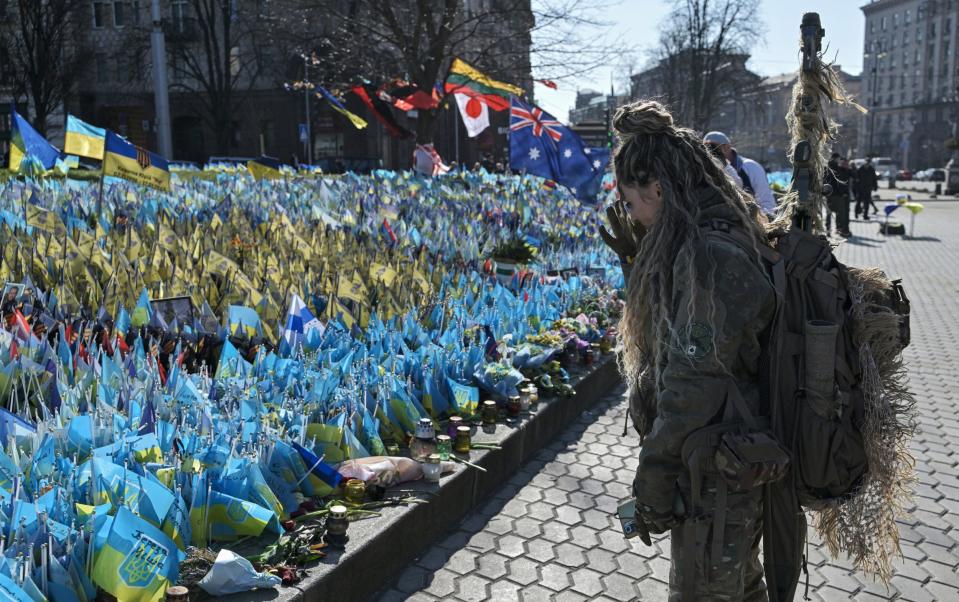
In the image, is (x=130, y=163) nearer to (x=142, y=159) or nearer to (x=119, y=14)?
(x=142, y=159)

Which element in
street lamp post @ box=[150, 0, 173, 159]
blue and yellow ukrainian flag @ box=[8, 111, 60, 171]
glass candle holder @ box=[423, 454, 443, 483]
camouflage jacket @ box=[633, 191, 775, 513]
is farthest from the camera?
street lamp post @ box=[150, 0, 173, 159]

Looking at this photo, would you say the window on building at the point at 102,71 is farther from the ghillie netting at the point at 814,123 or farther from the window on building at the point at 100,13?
the ghillie netting at the point at 814,123

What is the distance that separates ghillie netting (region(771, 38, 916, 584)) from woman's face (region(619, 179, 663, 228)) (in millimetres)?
468

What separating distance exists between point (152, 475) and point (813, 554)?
9.72 ft

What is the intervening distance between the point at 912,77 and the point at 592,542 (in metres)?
126

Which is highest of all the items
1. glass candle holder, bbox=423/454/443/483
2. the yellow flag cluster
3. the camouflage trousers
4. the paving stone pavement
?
the yellow flag cluster

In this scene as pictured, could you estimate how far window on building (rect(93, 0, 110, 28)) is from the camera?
148 feet

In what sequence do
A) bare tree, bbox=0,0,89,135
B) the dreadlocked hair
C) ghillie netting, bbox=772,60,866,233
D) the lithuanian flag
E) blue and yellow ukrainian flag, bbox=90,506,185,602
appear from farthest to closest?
1. bare tree, bbox=0,0,89,135
2. the lithuanian flag
3. ghillie netting, bbox=772,60,866,233
4. blue and yellow ukrainian flag, bbox=90,506,185,602
5. the dreadlocked hair

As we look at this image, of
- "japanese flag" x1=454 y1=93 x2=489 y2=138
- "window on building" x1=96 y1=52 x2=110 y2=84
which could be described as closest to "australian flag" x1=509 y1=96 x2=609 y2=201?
"japanese flag" x1=454 y1=93 x2=489 y2=138

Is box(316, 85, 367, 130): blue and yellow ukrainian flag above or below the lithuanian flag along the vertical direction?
below

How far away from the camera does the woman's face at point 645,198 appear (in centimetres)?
231

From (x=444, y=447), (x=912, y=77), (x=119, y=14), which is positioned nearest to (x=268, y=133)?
(x=119, y=14)

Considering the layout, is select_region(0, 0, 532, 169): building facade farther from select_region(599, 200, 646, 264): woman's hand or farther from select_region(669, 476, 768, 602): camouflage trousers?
select_region(669, 476, 768, 602): camouflage trousers

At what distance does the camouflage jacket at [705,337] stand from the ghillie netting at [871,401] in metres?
0.32
